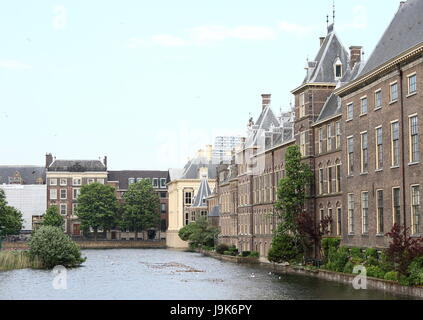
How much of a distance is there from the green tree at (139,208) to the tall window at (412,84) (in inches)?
4418

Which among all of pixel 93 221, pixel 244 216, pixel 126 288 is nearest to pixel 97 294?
pixel 126 288

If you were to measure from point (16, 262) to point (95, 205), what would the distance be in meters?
84.2

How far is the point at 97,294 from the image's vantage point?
145ft

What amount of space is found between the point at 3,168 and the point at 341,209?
11842 centimetres

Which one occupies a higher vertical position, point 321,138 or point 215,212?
point 321,138

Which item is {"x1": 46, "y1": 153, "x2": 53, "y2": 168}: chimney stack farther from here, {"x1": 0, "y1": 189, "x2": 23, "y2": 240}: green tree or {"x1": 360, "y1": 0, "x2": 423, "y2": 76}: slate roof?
Result: {"x1": 360, "y1": 0, "x2": 423, "y2": 76}: slate roof

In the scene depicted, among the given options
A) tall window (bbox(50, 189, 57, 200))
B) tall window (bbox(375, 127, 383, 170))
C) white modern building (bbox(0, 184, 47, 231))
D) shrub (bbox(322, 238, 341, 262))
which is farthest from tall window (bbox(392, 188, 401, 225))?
white modern building (bbox(0, 184, 47, 231))

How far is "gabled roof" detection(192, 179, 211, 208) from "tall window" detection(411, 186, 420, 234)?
90347mm

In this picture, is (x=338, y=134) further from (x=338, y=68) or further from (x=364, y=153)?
(x=338, y=68)

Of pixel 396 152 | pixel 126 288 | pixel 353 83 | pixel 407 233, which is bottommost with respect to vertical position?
pixel 126 288

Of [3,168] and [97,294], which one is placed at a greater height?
[3,168]

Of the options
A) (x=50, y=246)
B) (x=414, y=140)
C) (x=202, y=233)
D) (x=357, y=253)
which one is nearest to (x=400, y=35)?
(x=414, y=140)

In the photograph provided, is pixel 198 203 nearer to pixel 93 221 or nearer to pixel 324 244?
pixel 93 221

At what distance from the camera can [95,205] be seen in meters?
150
